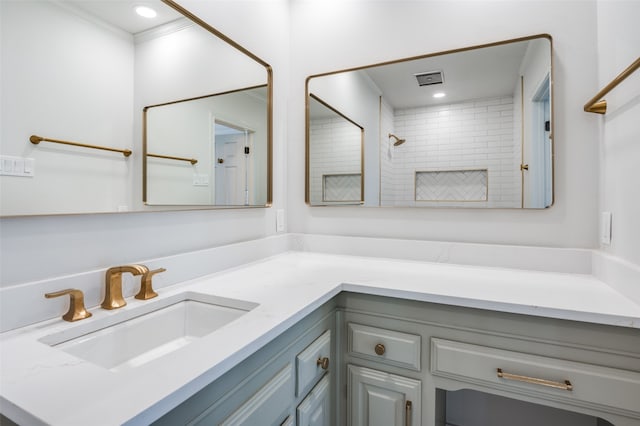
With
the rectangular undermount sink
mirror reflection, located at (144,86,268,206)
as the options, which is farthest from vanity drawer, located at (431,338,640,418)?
mirror reflection, located at (144,86,268,206)

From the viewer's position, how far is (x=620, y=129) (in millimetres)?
1169

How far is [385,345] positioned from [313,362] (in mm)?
283

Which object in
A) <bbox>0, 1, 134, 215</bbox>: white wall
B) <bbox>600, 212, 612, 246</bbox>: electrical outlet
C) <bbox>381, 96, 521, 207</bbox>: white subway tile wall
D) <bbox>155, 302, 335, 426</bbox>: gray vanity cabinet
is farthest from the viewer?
<bbox>381, 96, 521, 207</bbox>: white subway tile wall

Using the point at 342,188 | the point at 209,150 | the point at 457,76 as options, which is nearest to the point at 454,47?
the point at 457,76

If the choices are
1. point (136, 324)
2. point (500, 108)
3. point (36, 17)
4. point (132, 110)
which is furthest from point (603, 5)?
point (136, 324)

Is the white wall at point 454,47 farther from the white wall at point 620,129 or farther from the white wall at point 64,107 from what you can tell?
the white wall at point 64,107

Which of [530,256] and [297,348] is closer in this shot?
[297,348]

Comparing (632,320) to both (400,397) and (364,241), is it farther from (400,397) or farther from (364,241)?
(364,241)

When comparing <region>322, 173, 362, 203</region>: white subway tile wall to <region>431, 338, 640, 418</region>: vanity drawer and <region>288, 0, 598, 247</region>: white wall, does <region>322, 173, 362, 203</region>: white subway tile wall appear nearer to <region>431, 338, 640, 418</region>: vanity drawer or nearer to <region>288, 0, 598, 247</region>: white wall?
<region>288, 0, 598, 247</region>: white wall

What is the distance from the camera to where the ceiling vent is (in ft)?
5.40

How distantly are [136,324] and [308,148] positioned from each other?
132 cm

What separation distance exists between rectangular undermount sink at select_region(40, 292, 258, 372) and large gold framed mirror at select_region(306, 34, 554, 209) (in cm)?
103

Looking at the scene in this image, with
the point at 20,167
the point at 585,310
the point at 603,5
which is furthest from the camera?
the point at 603,5

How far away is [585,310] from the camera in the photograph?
941 millimetres
